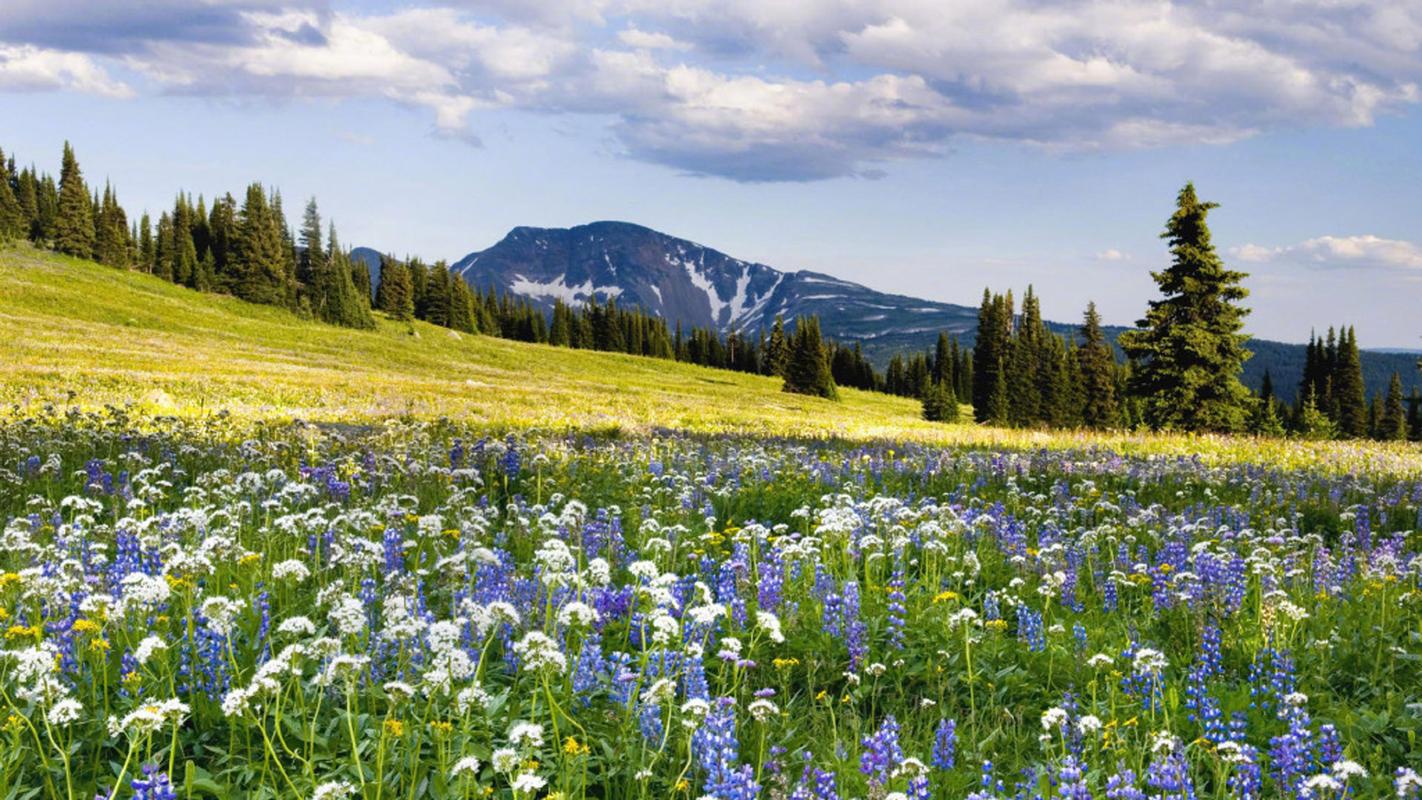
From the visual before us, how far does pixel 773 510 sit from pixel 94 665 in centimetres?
797

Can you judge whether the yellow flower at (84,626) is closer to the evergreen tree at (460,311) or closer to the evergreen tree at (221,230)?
the evergreen tree at (221,230)

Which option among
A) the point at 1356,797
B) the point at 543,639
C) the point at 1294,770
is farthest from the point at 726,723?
the point at 1356,797

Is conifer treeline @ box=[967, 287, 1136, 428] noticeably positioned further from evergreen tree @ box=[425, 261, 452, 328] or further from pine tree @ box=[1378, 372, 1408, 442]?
evergreen tree @ box=[425, 261, 452, 328]

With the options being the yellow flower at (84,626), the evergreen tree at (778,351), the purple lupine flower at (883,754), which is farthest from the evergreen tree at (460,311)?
the purple lupine flower at (883,754)

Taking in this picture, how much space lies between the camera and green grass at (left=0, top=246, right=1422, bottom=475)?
2338cm

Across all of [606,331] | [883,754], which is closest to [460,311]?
[606,331]

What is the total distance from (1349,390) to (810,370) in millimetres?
71911

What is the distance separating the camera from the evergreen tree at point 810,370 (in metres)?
103

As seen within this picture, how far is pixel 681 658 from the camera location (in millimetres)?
5207

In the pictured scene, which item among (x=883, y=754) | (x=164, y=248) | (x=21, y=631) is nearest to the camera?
(x=883, y=754)

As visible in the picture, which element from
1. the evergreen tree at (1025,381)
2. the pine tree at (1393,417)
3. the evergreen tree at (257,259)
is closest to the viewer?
the evergreen tree at (1025,381)

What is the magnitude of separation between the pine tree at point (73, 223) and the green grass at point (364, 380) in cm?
352

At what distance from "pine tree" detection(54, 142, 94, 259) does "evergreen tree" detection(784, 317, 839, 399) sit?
83.0 m

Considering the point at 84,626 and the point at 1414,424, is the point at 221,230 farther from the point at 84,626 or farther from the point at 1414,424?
the point at 1414,424
